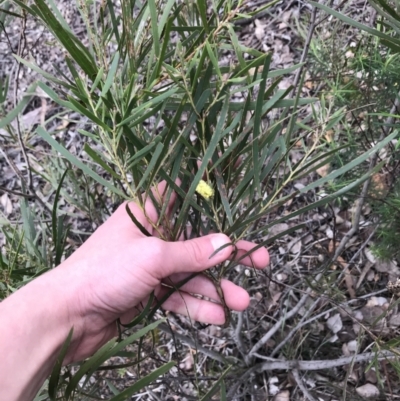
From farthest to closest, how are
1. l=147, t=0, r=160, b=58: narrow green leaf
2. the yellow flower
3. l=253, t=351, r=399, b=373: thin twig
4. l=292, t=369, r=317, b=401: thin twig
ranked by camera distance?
l=292, t=369, r=317, b=401: thin twig < l=253, t=351, r=399, b=373: thin twig < the yellow flower < l=147, t=0, r=160, b=58: narrow green leaf

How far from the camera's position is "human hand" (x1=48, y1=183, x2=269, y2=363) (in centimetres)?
73

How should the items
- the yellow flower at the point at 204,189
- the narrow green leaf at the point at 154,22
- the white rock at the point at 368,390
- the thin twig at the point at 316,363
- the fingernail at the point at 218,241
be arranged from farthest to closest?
the white rock at the point at 368,390 → the thin twig at the point at 316,363 → the fingernail at the point at 218,241 → the yellow flower at the point at 204,189 → the narrow green leaf at the point at 154,22

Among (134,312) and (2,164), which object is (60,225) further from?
(2,164)

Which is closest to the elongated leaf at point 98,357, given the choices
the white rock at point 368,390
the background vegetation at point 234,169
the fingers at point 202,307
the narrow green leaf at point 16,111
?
the background vegetation at point 234,169

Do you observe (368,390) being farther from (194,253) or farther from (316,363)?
(194,253)

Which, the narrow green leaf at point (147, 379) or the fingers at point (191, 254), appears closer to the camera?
the narrow green leaf at point (147, 379)

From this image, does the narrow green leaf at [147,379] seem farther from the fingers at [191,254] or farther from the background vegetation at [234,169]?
the fingers at [191,254]

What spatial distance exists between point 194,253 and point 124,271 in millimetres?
154

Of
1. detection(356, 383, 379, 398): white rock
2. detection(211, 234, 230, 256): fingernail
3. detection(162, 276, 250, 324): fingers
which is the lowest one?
detection(356, 383, 379, 398): white rock

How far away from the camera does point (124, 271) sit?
30.9 inches

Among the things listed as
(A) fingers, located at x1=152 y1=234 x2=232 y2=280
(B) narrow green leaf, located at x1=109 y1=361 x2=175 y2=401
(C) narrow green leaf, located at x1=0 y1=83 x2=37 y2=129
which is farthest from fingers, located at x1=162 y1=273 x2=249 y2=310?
(C) narrow green leaf, located at x1=0 y1=83 x2=37 y2=129

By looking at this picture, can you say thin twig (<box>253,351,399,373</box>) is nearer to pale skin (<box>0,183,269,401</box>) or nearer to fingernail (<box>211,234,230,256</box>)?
pale skin (<box>0,183,269,401</box>)

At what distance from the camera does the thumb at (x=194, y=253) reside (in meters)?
0.70

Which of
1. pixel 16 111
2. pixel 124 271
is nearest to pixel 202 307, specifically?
pixel 124 271
